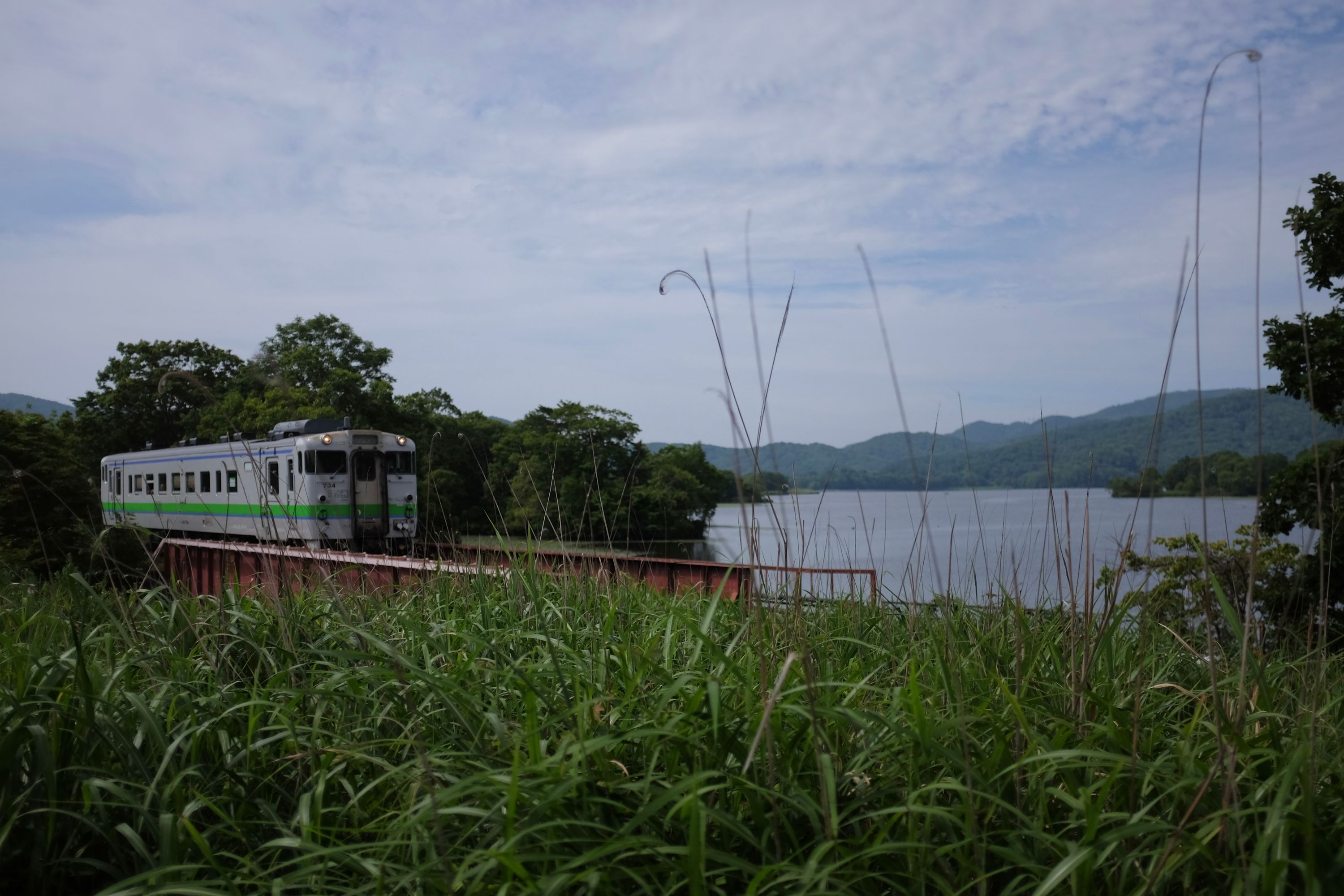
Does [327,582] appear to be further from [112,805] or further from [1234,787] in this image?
[1234,787]

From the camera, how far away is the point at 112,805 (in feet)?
7.55

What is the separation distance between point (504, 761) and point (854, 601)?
8.85 ft

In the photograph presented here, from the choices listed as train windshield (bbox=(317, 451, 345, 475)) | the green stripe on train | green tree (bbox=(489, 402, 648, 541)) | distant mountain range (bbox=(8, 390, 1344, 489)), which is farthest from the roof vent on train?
distant mountain range (bbox=(8, 390, 1344, 489))

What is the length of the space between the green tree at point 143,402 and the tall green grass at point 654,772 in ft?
142

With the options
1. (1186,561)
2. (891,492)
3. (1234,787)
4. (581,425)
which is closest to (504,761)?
(1234,787)

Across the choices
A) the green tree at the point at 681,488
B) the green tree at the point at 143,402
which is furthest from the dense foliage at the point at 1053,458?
the green tree at the point at 143,402

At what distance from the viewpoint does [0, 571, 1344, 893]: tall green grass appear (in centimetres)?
193

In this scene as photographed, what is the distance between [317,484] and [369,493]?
4.88 feet

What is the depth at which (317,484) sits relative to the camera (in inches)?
695

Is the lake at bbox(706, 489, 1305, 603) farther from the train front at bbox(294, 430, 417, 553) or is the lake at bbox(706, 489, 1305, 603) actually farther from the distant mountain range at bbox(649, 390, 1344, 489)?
the train front at bbox(294, 430, 417, 553)

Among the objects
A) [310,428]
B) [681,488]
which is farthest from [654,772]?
[681,488]

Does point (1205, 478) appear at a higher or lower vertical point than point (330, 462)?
lower

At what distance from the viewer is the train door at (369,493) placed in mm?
18469

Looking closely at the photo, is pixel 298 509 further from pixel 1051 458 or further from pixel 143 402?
pixel 143 402
